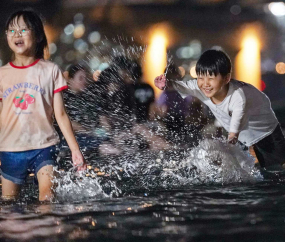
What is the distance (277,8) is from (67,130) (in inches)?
527

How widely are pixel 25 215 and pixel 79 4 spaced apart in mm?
11516

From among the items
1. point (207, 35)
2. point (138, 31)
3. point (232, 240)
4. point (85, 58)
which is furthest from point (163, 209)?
point (207, 35)

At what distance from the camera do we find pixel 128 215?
3.42m

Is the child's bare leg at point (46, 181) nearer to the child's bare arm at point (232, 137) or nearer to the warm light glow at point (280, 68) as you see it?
the child's bare arm at point (232, 137)

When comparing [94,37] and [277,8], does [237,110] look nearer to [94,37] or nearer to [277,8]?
[94,37]

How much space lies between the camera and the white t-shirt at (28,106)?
3.70 meters

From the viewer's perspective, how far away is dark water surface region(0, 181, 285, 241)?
289 centimetres

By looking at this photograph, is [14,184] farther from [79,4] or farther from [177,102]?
[79,4]

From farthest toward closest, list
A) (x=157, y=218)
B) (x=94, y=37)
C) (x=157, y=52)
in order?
(x=157, y=52), (x=94, y=37), (x=157, y=218)

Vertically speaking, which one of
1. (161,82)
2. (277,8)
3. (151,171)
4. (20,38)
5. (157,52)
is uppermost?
(277,8)

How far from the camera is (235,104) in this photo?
4988mm

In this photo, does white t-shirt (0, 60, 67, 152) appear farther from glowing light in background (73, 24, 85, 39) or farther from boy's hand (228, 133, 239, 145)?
glowing light in background (73, 24, 85, 39)

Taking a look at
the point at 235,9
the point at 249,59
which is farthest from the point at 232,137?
the point at 249,59

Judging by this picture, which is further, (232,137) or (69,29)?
(69,29)
